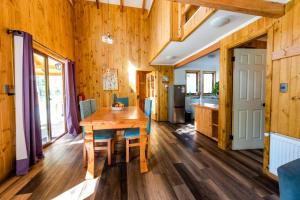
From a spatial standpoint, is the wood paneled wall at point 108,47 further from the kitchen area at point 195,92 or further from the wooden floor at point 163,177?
the wooden floor at point 163,177

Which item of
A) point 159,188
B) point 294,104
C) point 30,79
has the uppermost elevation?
point 30,79

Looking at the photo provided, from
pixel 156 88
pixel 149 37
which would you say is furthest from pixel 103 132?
pixel 149 37

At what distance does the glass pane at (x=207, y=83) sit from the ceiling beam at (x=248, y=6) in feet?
17.3

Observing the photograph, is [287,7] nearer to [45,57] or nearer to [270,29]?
[270,29]

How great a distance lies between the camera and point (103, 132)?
8.59 feet

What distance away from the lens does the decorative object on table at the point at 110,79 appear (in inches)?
223

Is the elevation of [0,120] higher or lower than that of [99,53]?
lower

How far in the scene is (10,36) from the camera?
89.7 inches

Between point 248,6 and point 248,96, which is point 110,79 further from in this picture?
point 248,6

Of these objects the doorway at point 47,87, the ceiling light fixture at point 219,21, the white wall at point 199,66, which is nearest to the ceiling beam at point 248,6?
the ceiling light fixture at point 219,21

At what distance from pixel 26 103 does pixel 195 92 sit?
623 cm

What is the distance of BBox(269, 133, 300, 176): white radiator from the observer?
182cm

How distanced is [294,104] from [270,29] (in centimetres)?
107

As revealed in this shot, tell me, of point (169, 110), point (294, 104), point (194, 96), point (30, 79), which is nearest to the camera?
point (294, 104)
